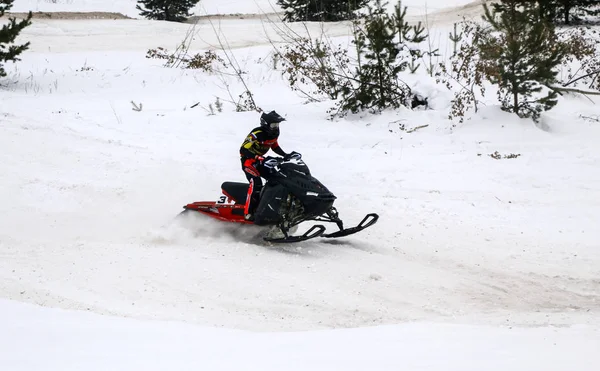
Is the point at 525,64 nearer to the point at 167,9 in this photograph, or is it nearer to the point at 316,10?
the point at 316,10

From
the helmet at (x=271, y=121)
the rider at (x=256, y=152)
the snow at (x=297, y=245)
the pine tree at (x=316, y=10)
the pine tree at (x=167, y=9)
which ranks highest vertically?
the pine tree at (x=167, y=9)

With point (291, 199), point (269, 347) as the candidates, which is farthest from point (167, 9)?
point (269, 347)

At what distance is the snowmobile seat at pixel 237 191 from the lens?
350 inches

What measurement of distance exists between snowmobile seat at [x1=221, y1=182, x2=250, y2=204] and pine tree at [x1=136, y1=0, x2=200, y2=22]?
2031cm

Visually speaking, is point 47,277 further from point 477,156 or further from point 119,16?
point 119,16

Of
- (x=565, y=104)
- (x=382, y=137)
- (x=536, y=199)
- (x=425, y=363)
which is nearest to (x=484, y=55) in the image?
(x=565, y=104)

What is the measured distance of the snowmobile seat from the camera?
29.1 feet

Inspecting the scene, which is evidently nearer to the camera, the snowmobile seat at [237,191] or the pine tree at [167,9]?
the snowmobile seat at [237,191]

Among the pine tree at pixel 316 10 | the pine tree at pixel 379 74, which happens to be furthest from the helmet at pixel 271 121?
the pine tree at pixel 316 10

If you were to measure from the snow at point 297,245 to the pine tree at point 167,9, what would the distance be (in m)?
11.4

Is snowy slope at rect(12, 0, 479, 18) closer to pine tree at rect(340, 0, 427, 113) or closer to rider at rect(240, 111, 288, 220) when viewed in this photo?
pine tree at rect(340, 0, 427, 113)

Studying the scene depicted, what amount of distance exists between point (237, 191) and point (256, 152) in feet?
2.43

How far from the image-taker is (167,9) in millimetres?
28594

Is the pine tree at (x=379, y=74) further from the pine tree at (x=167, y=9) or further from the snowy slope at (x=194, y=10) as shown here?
the snowy slope at (x=194, y=10)
